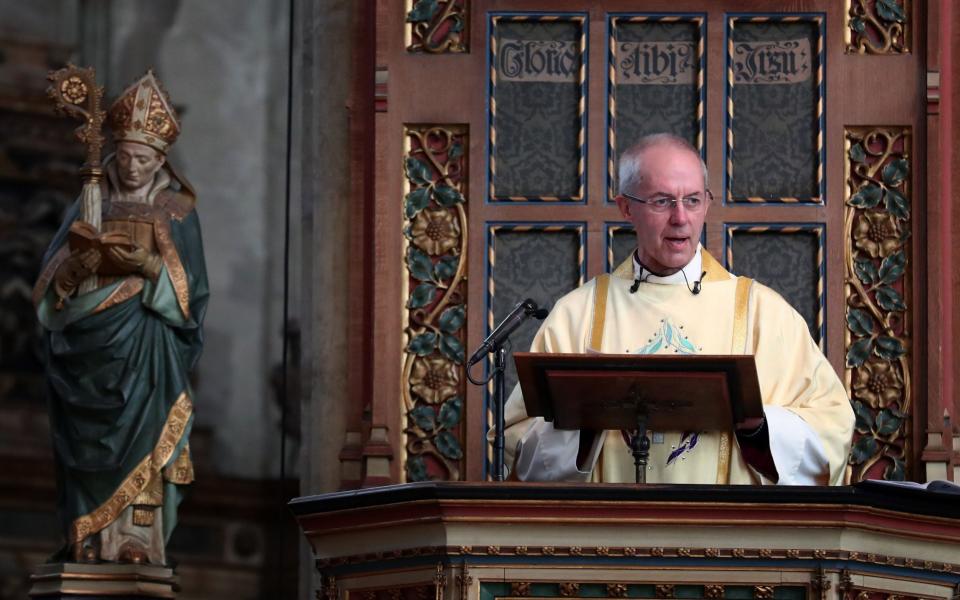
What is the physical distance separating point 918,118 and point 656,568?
384 centimetres

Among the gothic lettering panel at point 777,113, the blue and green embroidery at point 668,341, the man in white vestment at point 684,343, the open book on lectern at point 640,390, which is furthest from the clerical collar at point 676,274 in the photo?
the gothic lettering panel at point 777,113

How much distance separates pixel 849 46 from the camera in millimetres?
8750

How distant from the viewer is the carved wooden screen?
863cm

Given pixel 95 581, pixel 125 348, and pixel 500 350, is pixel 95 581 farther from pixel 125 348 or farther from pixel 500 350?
pixel 500 350

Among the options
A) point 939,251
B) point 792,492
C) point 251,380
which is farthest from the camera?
point 251,380

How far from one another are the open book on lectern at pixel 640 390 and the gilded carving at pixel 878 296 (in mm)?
2756

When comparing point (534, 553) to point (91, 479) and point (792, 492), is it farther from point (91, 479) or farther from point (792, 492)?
point (91, 479)

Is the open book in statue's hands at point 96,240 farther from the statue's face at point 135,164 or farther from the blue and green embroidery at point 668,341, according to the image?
the blue and green embroidery at point 668,341

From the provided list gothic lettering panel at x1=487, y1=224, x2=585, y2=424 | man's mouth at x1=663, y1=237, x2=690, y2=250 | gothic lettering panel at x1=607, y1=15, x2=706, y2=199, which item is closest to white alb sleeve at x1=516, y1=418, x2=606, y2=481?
man's mouth at x1=663, y1=237, x2=690, y2=250

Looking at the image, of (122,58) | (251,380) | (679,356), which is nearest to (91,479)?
(251,380)

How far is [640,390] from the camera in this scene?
5.62 meters

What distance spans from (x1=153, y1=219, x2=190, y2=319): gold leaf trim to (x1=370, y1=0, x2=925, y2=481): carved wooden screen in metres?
0.90

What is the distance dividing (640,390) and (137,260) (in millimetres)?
2860

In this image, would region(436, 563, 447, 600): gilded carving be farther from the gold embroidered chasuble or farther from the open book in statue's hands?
the open book in statue's hands
